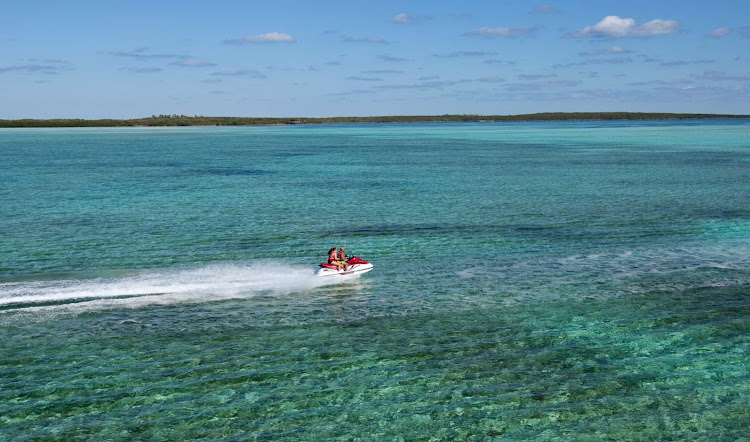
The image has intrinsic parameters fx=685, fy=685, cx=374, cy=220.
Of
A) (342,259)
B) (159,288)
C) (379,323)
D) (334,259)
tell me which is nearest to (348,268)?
(342,259)

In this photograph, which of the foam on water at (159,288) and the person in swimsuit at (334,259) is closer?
the foam on water at (159,288)

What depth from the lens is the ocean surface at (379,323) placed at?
62.1 ft

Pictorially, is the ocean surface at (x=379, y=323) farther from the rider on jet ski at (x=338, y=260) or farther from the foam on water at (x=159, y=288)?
the rider on jet ski at (x=338, y=260)

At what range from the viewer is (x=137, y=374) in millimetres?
21531

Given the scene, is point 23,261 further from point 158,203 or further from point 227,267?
point 158,203

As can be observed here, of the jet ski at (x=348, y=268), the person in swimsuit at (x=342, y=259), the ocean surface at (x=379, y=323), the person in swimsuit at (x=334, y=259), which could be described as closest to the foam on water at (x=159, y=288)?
the ocean surface at (x=379, y=323)

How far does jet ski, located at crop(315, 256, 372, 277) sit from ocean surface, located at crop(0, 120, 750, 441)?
2.84 ft

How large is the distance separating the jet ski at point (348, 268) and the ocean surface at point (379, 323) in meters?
0.87

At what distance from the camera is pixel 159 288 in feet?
103

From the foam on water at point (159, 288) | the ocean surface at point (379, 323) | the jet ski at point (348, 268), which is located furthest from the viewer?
the jet ski at point (348, 268)

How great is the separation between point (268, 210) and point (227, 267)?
2141cm

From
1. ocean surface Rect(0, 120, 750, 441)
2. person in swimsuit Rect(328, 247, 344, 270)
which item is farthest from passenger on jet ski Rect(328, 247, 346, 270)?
ocean surface Rect(0, 120, 750, 441)

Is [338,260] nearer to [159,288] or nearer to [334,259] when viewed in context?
[334,259]

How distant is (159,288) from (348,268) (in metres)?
8.93
